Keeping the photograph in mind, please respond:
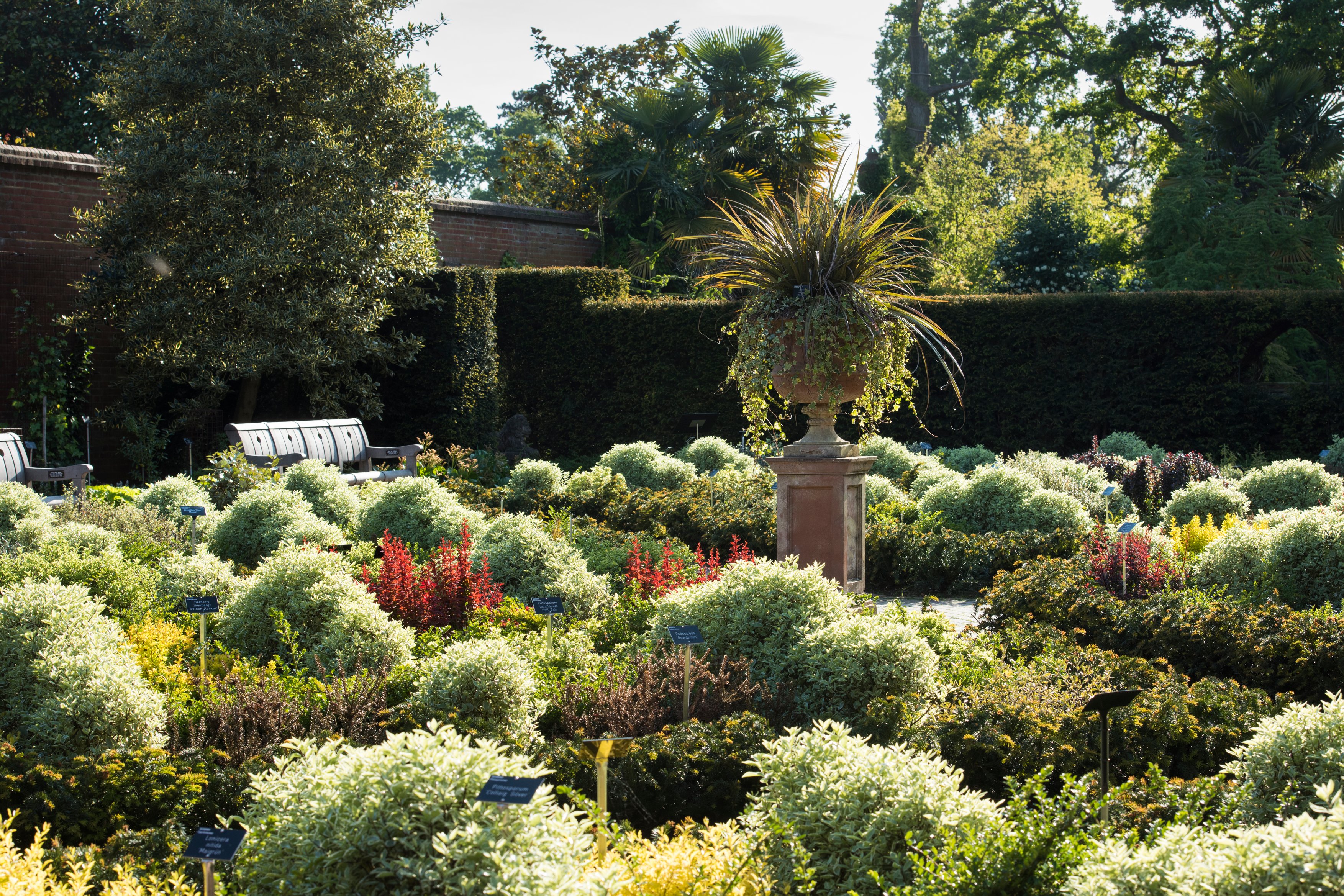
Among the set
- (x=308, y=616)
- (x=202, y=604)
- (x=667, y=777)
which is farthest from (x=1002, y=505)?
(x=202, y=604)

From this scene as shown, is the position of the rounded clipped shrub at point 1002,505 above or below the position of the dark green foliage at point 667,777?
above

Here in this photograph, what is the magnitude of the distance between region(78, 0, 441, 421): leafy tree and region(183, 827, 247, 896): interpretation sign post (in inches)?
426

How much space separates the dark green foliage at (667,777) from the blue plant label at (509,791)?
4.45 ft

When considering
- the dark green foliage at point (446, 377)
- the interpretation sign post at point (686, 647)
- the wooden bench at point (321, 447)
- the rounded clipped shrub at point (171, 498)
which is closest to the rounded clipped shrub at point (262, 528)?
the rounded clipped shrub at point (171, 498)

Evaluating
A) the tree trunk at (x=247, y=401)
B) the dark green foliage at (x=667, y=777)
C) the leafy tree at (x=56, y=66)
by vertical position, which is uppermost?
the leafy tree at (x=56, y=66)

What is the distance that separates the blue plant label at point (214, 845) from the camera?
2.14 metres

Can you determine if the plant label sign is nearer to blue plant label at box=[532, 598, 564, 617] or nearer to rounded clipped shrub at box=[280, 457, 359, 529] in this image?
blue plant label at box=[532, 598, 564, 617]

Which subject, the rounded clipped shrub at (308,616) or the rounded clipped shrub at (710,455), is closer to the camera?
the rounded clipped shrub at (308,616)

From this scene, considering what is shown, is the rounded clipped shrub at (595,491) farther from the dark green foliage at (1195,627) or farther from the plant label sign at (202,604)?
the plant label sign at (202,604)

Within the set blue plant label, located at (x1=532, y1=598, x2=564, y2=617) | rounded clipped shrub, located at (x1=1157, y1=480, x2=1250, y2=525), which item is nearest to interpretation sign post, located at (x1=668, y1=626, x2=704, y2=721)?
blue plant label, located at (x1=532, y1=598, x2=564, y2=617)

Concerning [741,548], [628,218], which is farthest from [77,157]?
[741,548]

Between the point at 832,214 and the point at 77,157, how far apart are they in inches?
421

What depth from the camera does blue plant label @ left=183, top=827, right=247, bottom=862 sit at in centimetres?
214

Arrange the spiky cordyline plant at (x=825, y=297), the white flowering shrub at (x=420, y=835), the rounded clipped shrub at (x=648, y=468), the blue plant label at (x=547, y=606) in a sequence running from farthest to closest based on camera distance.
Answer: the rounded clipped shrub at (x=648, y=468), the spiky cordyline plant at (x=825, y=297), the blue plant label at (x=547, y=606), the white flowering shrub at (x=420, y=835)
